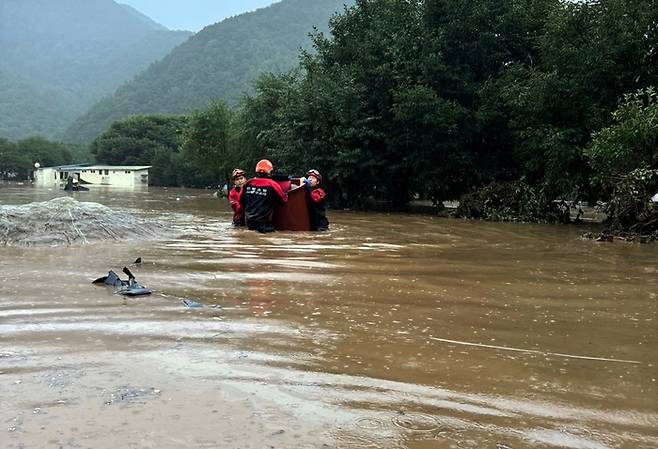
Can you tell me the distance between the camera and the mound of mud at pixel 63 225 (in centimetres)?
865

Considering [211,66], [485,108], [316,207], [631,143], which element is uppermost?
[211,66]

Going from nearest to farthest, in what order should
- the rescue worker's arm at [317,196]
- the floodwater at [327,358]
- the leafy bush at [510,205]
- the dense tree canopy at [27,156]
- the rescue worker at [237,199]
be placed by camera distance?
the floodwater at [327,358] → the rescue worker's arm at [317,196] → the rescue worker at [237,199] → the leafy bush at [510,205] → the dense tree canopy at [27,156]

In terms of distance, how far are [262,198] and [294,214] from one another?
2.73 ft

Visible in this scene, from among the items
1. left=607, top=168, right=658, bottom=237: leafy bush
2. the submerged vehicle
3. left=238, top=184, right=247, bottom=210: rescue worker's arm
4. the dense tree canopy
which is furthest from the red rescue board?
the dense tree canopy

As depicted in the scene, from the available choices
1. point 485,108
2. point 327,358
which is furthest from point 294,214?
point 485,108

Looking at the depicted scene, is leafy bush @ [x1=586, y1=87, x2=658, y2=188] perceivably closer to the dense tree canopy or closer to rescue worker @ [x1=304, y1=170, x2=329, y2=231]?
rescue worker @ [x1=304, y1=170, x2=329, y2=231]

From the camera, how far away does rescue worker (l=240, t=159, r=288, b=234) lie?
36.1ft

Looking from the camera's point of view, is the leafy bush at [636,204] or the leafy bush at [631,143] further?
the leafy bush at [631,143]

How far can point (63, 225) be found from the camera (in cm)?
898

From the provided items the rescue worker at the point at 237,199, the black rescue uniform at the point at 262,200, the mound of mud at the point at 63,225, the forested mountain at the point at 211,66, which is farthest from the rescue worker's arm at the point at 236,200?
the forested mountain at the point at 211,66

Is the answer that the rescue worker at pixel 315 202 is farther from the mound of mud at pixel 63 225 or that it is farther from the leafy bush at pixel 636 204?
the leafy bush at pixel 636 204

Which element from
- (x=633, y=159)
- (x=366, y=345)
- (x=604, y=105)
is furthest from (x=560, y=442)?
(x=604, y=105)

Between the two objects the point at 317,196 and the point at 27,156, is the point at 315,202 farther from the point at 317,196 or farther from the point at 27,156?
the point at 27,156

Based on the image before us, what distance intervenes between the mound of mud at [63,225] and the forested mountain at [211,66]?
97.0m
